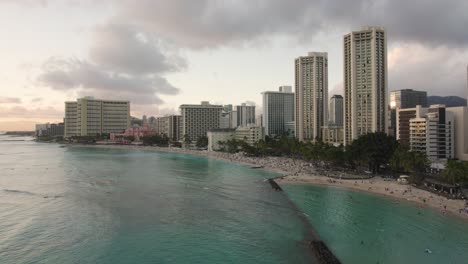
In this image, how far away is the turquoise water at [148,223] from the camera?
1181 inches

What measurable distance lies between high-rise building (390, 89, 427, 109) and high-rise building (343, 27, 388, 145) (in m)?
83.8

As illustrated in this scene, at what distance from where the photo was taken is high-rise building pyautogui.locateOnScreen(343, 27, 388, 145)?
102688 millimetres

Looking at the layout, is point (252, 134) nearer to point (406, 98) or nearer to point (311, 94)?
point (311, 94)

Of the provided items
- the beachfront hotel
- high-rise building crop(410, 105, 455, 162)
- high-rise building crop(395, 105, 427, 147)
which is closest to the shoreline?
high-rise building crop(410, 105, 455, 162)

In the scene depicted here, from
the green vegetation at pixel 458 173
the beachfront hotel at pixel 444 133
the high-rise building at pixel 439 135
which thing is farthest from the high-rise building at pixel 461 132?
the green vegetation at pixel 458 173

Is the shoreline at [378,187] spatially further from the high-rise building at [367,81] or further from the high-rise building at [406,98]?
the high-rise building at [406,98]

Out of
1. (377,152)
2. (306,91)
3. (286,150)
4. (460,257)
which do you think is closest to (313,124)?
(306,91)

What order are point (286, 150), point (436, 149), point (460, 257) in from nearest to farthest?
point (460, 257) < point (436, 149) < point (286, 150)

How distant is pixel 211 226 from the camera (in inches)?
1484

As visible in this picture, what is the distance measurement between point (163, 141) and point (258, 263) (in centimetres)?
17254

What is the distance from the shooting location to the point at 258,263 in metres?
28.3

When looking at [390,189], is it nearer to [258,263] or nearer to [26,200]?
[258,263]

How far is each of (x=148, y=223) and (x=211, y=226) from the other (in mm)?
7624

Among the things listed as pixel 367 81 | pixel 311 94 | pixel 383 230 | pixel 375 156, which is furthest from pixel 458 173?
pixel 311 94
